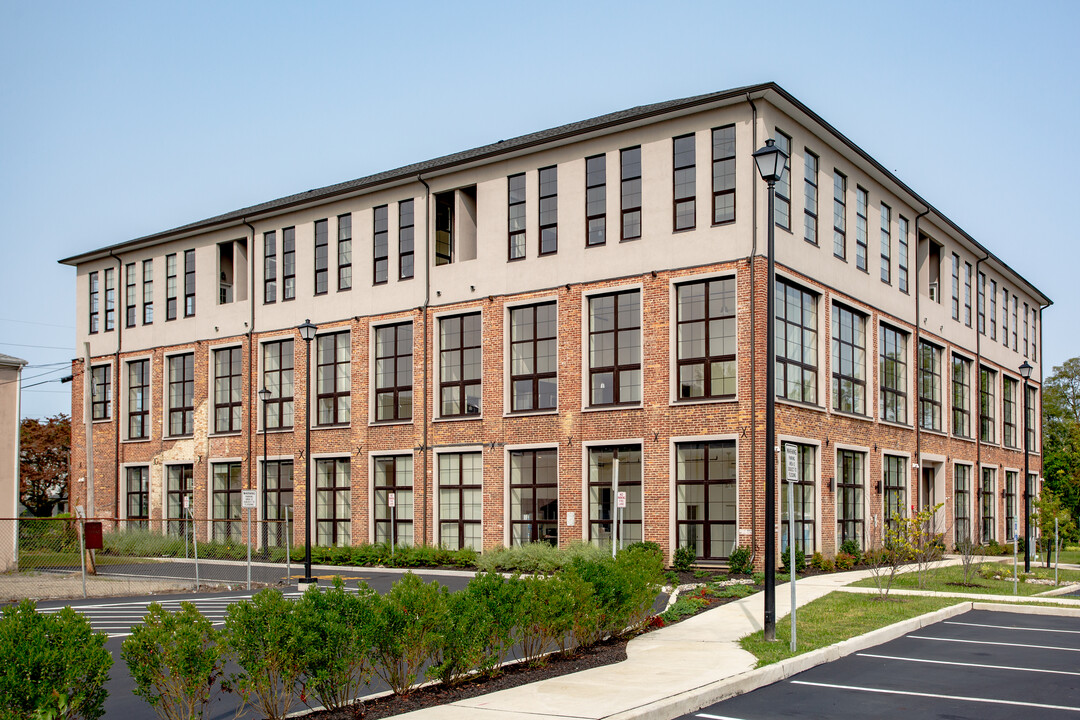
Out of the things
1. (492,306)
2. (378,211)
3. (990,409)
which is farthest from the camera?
(990,409)

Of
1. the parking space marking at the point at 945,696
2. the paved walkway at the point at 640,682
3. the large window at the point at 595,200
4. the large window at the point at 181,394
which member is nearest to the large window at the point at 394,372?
the large window at the point at 595,200

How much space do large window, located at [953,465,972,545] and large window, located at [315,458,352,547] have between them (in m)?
23.4

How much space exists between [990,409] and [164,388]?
35.8 meters

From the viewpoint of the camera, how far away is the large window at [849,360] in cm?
3216

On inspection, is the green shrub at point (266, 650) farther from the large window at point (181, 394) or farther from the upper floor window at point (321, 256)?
the large window at point (181, 394)

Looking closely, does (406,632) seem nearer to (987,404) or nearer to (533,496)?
(533,496)

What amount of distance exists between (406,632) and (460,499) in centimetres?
2381

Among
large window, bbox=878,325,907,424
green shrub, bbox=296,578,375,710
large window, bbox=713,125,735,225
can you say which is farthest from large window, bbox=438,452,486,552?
green shrub, bbox=296,578,375,710

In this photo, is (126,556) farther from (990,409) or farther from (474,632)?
(990,409)

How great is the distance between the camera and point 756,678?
11922 millimetres

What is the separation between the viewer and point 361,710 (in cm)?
1001

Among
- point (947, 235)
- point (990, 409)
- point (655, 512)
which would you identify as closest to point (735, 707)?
point (655, 512)

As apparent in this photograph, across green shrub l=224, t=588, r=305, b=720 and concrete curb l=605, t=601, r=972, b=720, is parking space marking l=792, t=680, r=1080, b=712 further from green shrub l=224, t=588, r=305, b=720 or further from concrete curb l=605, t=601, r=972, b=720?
green shrub l=224, t=588, r=305, b=720

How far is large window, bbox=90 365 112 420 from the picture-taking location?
45938mm
